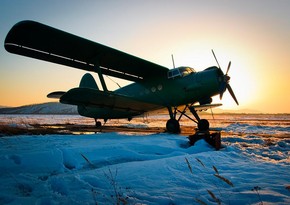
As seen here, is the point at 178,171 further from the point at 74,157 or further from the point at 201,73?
the point at 201,73

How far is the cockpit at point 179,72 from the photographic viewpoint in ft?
35.5

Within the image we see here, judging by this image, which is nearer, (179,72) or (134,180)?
(134,180)

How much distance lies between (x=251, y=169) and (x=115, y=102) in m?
7.43

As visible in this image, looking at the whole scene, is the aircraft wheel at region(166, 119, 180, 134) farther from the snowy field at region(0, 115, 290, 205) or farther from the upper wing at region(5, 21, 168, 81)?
the snowy field at region(0, 115, 290, 205)

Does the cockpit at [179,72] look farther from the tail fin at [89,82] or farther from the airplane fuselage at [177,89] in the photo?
the tail fin at [89,82]

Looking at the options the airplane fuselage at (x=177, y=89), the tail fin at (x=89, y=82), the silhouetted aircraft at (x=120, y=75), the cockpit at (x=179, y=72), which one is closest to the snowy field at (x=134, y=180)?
the silhouetted aircraft at (x=120, y=75)

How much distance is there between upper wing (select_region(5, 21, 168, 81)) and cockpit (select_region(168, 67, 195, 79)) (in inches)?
22.2

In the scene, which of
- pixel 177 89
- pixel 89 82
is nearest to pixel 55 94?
pixel 89 82

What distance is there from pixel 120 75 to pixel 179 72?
3510 mm

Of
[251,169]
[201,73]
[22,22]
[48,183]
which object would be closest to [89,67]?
[22,22]

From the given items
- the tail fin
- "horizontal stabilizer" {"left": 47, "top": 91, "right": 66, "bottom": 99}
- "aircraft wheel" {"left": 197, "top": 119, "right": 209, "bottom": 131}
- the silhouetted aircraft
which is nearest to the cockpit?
the silhouetted aircraft

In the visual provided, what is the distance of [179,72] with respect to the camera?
10.8 m

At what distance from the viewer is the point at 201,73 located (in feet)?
33.6

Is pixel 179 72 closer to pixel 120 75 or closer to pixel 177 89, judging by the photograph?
pixel 177 89
